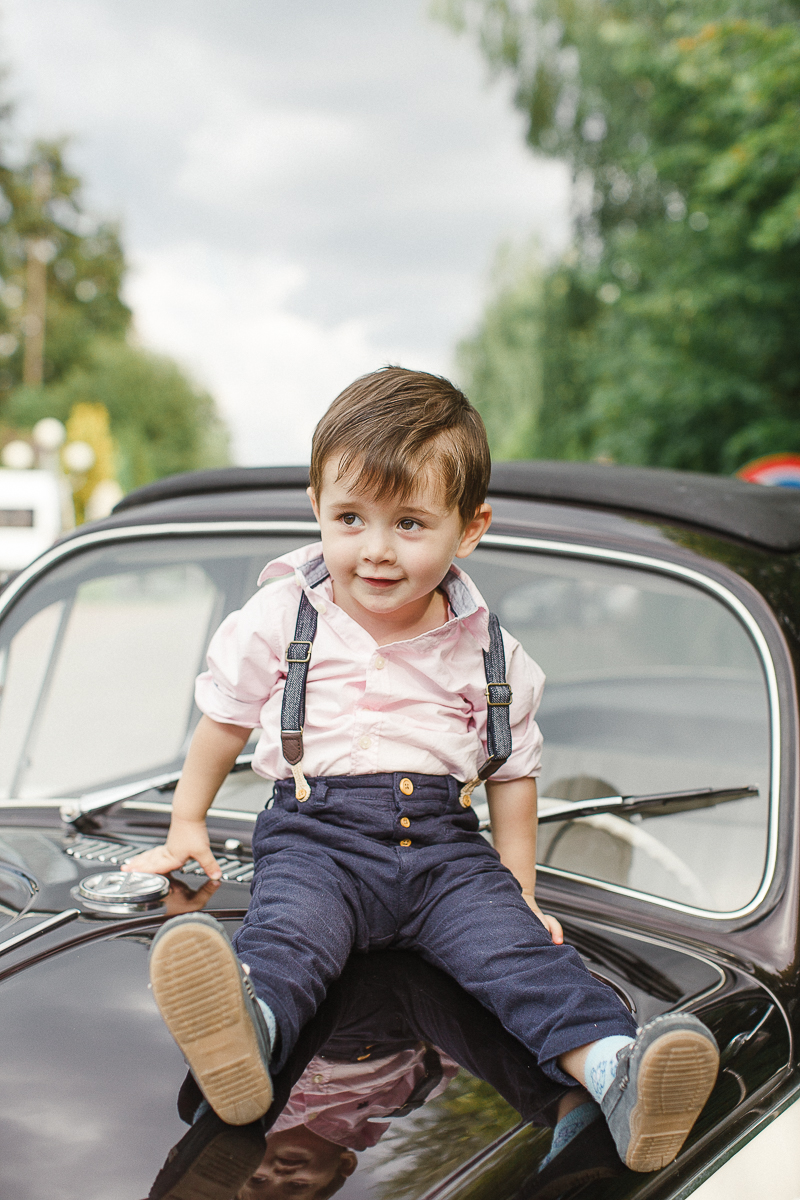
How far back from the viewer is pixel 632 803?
1993 mm

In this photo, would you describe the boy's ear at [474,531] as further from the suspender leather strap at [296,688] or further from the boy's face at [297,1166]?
the boy's face at [297,1166]

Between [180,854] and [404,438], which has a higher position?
[404,438]

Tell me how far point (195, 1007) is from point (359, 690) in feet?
2.10

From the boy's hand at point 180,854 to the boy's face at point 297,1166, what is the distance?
25.0 inches

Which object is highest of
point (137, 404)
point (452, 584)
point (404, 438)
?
point (404, 438)

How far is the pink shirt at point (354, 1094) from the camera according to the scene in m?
1.19

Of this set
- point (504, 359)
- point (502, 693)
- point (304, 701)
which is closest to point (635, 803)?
point (502, 693)

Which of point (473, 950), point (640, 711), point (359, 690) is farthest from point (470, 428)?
point (640, 711)

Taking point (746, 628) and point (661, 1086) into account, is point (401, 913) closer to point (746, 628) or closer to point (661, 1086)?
point (661, 1086)

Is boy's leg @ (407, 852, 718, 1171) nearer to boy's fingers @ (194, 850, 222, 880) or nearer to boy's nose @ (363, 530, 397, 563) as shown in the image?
boy's fingers @ (194, 850, 222, 880)

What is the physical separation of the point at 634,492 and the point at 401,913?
3.17 ft

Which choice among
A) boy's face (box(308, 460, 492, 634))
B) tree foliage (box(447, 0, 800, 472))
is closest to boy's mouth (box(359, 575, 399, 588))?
boy's face (box(308, 460, 492, 634))

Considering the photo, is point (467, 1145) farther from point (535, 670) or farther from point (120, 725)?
point (120, 725)

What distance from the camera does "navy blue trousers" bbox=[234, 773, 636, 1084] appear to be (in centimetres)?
137
